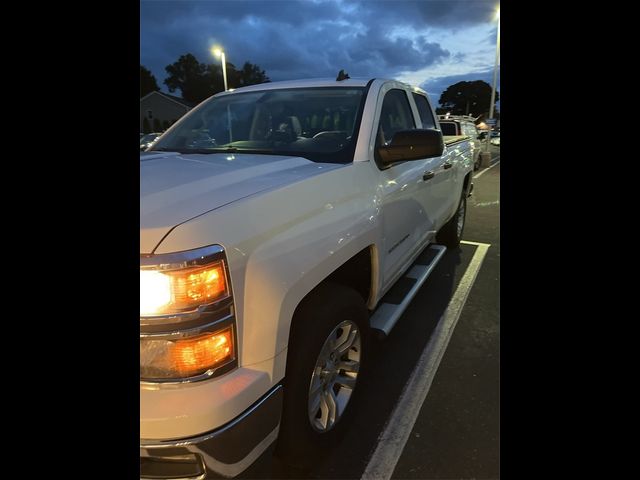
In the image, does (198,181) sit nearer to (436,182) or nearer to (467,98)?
(436,182)

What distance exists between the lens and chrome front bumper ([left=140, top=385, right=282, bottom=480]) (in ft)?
4.41

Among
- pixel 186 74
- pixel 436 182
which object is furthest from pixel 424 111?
pixel 186 74

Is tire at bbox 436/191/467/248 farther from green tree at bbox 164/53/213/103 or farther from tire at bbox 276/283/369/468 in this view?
green tree at bbox 164/53/213/103

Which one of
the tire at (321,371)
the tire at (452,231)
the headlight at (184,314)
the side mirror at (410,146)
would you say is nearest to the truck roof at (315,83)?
the side mirror at (410,146)

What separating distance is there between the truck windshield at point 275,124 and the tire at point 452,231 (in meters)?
2.74

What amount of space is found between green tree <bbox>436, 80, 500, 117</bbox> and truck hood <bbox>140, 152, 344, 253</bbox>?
65.0 meters

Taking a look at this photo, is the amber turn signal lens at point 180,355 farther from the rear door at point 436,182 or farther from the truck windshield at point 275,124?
the rear door at point 436,182

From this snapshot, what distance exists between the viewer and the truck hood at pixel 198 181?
1.38 m

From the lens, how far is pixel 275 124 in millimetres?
2998

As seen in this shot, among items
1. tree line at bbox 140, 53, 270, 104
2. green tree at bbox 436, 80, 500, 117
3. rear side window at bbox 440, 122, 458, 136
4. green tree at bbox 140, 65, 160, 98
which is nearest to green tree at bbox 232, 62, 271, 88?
tree line at bbox 140, 53, 270, 104
